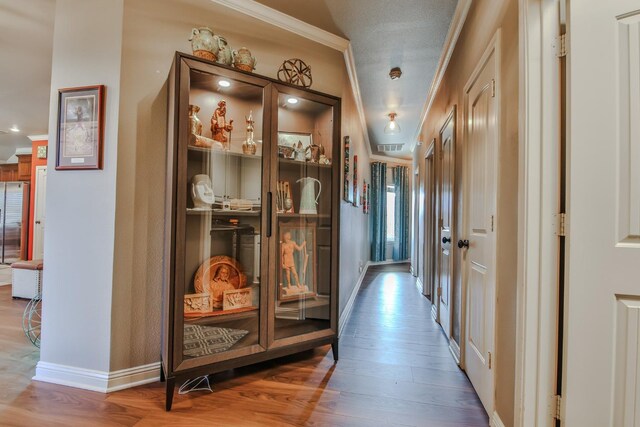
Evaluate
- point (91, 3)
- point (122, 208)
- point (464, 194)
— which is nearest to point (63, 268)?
point (122, 208)

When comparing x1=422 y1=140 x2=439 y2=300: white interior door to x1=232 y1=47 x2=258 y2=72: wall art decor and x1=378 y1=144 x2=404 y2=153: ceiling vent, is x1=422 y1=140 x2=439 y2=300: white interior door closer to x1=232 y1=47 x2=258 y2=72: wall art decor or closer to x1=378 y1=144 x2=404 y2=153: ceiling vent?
x1=378 y1=144 x2=404 y2=153: ceiling vent

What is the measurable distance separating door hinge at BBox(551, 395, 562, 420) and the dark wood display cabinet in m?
1.23

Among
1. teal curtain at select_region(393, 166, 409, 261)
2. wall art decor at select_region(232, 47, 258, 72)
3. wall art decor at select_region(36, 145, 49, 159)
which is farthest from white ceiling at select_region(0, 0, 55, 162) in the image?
teal curtain at select_region(393, 166, 409, 261)

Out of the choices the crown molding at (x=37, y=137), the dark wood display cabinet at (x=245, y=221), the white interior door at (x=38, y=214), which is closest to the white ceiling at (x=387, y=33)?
the dark wood display cabinet at (x=245, y=221)

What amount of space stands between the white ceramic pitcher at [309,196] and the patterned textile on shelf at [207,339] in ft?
3.02

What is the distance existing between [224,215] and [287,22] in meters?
1.57

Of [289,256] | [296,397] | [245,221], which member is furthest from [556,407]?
[245,221]

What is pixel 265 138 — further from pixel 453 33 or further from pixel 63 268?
pixel 453 33

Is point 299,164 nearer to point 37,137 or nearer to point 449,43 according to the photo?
point 449,43

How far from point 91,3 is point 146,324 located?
197 cm

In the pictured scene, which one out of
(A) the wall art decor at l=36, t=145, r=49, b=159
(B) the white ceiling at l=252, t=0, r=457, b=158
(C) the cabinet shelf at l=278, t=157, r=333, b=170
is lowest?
(C) the cabinet shelf at l=278, t=157, r=333, b=170

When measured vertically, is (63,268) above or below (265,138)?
below

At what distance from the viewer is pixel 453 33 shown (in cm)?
231

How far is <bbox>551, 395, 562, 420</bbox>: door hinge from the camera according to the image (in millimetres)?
1137
